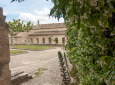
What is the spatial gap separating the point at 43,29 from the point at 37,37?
3.55m

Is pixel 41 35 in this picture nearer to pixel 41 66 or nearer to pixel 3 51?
pixel 41 66

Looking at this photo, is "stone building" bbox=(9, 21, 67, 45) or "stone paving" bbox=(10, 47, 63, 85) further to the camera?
"stone building" bbox=(9, 21, 67, 45)

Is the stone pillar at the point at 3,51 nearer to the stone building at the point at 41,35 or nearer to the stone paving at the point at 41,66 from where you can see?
the stone paving at the point at 41,66

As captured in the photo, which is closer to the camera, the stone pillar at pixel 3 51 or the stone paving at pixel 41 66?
the stone pillar at pixel 3 51

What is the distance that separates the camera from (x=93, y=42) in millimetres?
1357

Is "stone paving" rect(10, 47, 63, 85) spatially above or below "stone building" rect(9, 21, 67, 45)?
below

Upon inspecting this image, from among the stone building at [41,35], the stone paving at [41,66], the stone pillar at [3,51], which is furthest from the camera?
the stone building at [41,35]

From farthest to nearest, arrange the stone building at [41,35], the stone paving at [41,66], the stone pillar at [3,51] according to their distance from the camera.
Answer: the stone building at [41,35], the stone paving at [41,66], the stone pillar at [3,51]

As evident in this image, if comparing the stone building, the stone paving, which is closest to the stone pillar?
the stone paving

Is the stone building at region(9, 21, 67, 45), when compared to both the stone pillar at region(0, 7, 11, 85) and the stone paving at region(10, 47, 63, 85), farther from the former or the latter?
the stone pillar at region(0, 7, 11, 85)

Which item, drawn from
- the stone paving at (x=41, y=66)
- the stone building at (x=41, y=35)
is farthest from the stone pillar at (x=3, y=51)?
the stone building at (x=41, y=35)

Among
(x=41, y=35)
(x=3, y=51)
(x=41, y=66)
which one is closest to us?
(x=3, y=51)

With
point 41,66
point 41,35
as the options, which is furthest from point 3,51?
point 41,35

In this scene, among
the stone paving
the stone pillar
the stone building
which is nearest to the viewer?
the stone pillar
